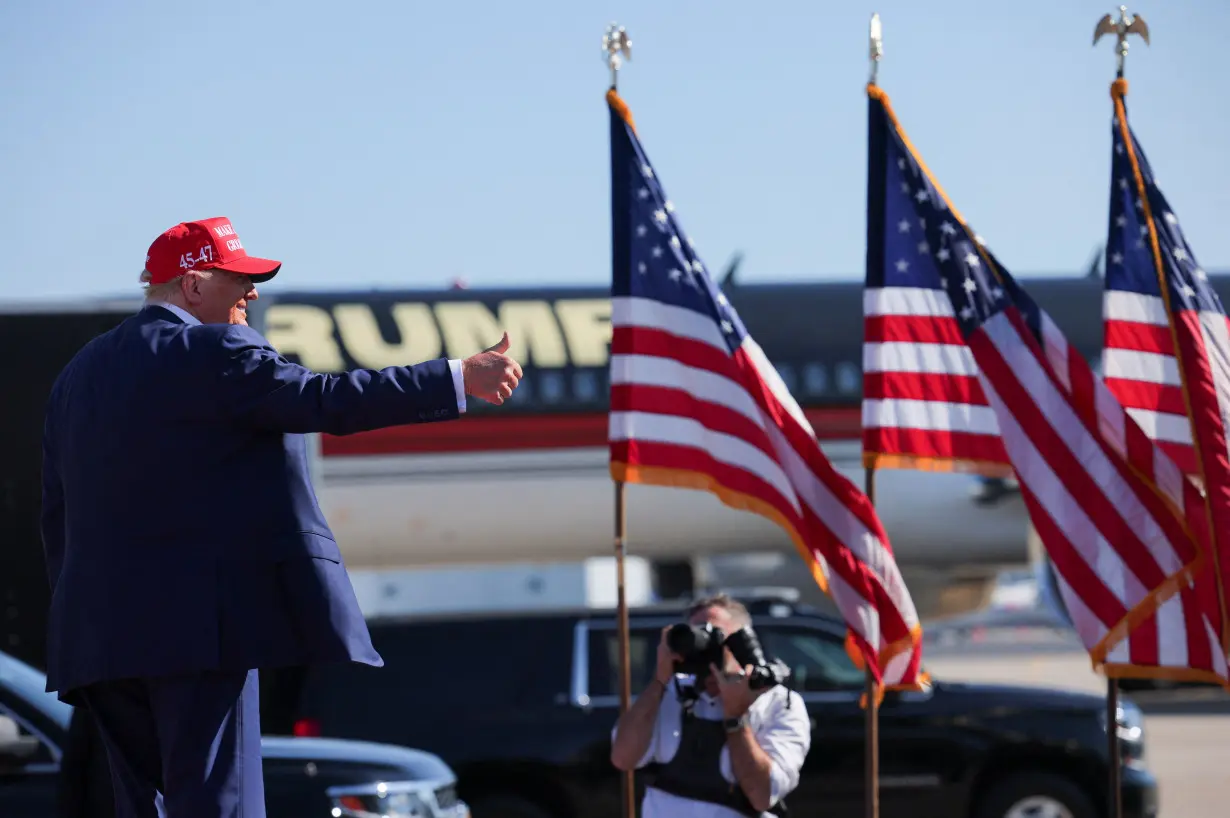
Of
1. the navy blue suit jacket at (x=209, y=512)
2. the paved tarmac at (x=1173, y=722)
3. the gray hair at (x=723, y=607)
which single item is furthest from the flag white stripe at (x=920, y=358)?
the paved tarmac at (x=1173, y=722)

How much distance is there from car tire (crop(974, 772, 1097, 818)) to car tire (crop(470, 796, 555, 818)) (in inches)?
99.0

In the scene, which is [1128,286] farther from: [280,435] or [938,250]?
[280,435]

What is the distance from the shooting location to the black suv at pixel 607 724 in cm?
932

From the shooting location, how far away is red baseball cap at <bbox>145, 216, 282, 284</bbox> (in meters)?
3.47

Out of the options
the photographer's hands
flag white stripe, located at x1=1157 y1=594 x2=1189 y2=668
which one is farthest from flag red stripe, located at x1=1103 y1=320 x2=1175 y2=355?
the photographer's hands

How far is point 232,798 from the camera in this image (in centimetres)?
326

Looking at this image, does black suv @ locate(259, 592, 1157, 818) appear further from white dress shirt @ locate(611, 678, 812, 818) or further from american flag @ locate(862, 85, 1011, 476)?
white dress shirt @ locate(611, 678, 812, 818)

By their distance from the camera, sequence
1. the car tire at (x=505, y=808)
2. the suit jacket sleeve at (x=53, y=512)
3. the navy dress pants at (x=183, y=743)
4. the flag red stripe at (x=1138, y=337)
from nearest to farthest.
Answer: the navy dress pants at (x=183, y=743) < the suit jacket sleeve at (x=53, y=512) < the flag red stripe at (x=1138, y=337) < the car tire at (x=505, y=808)

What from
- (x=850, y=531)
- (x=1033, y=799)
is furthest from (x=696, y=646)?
(x=1033, y=799)

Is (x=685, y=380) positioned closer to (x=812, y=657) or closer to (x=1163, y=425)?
(x=1163, y=425)

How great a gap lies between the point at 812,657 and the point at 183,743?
270 inches

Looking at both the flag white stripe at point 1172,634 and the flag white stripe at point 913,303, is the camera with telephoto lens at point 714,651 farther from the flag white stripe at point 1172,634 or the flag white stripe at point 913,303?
the flag white stripe at point 913,303

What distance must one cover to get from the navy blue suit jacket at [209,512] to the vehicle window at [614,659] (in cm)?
639

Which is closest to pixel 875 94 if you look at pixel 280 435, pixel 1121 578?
pixel 1121 578
